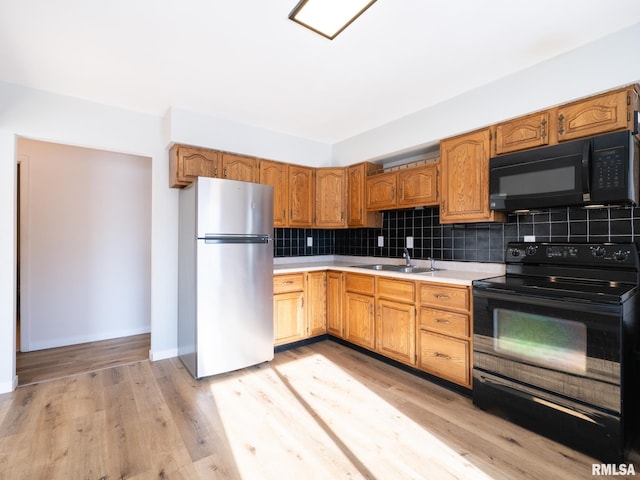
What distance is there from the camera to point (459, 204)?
259 cm

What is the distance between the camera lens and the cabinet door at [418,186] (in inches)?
112

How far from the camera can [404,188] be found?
3098mm

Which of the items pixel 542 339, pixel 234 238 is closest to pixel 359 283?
pixel 234 238

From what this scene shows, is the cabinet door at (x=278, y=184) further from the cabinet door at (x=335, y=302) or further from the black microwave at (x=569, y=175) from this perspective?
the black microwave at (x=569, y=175)

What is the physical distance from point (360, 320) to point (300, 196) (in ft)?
5.17

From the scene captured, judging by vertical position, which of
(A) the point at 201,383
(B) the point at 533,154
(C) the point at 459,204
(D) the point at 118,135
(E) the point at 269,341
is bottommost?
(A) the point at 201,383

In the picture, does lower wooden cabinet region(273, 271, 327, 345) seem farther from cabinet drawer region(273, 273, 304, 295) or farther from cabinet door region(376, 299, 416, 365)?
cabinet door region(376, 299, 416, 365)

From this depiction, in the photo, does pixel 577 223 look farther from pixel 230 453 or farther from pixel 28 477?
pixel 28 477

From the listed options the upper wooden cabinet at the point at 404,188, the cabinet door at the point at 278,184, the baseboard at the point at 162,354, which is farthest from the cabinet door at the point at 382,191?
the baseboard at the point at 162,354

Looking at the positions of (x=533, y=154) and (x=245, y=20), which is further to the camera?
(x=533, y=154)

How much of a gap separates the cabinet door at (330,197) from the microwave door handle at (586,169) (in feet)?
7.36

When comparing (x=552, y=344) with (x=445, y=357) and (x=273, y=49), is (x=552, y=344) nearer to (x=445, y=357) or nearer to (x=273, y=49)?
(x=445, y=357)

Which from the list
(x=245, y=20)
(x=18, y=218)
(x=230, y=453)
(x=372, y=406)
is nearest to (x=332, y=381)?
(x=372, y=406)

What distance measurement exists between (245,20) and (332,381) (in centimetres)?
261
